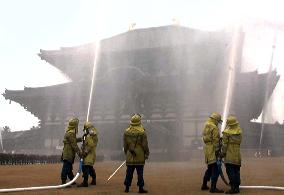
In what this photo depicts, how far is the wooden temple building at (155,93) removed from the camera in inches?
1404

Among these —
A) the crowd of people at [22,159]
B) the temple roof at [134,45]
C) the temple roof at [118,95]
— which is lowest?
the crowd of people at [22,159]

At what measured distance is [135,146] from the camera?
26.8 feet

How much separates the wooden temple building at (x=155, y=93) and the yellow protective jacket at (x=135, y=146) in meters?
23.8

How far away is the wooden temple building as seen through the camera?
1404 inches

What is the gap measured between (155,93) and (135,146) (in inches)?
1169

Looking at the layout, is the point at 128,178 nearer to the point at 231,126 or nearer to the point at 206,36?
the point at 231,126

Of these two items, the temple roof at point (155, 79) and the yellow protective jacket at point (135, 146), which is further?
the temple roof at point (155, 79)

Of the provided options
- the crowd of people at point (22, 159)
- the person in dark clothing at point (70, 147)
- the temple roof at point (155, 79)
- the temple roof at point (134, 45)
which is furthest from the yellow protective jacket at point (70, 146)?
the temple roof at point (134, 45)

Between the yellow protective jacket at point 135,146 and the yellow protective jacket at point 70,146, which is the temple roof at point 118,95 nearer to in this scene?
the yellow protective jacket at point 70,146

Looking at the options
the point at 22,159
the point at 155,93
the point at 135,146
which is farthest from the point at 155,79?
the point at 135,146

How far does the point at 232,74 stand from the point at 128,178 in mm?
25951

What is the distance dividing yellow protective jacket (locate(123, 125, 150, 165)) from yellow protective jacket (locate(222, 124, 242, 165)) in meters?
1.61

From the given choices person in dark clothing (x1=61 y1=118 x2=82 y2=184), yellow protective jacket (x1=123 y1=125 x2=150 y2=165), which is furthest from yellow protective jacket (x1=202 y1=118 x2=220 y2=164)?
person in dark clothing (x1=61 y1=118 x2=82 y2=184)

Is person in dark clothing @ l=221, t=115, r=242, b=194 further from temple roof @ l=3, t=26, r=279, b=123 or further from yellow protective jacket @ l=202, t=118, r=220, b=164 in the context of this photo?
temple roof @ l=3, t=26, r=279, b=123
